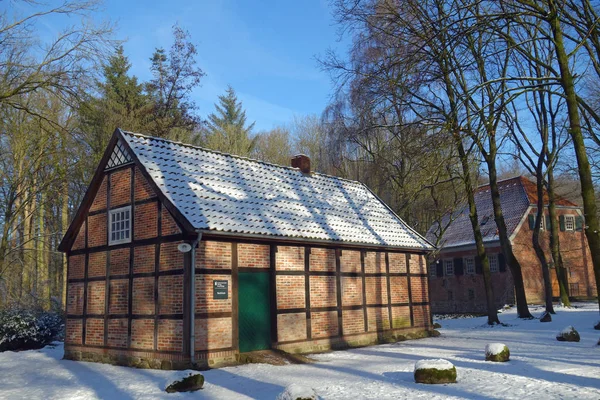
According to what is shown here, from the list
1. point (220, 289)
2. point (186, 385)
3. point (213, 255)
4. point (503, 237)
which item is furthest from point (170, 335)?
point (503, 237)

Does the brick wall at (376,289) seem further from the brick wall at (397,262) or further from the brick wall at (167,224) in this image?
the brick wall at (167,224)

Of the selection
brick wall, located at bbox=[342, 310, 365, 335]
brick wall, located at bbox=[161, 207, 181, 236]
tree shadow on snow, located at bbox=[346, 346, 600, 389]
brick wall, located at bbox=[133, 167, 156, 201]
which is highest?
brick wall, located at bbox=[133, 167, 156, 201]

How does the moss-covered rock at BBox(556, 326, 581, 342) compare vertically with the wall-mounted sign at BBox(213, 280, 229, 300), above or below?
below

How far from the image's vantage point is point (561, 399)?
8.02 meters

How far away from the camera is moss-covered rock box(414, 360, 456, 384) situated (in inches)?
374

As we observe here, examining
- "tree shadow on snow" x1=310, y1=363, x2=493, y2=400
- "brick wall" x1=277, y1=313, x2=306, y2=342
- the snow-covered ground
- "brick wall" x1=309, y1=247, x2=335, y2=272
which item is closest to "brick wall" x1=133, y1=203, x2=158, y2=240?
the snow-covered ground

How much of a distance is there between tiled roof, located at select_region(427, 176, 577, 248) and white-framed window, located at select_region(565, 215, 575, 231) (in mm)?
850

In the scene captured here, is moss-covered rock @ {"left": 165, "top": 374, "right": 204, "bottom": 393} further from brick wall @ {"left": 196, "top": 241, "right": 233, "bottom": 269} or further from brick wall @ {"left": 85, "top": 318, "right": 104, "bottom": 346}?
brick wall @ {"left": 85, "top": 318, "right": 104, "bottom": 346}

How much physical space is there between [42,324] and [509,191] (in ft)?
100

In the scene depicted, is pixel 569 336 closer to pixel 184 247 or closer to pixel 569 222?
pixel 184 247

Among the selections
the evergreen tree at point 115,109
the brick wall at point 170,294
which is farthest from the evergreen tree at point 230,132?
the brick wall at point 170,294

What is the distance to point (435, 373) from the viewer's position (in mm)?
9508

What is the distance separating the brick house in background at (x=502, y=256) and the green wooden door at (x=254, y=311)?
22.0m

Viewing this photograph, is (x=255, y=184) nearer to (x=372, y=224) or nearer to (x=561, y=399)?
(x=372, y=224)
